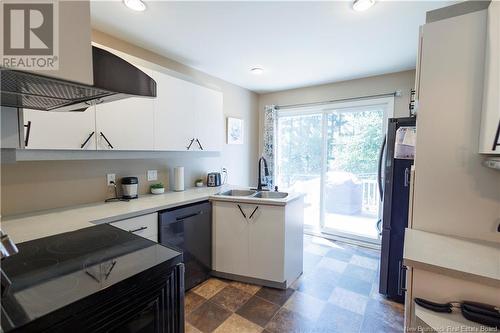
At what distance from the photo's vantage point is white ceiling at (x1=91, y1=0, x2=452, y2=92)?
1722 millimetres

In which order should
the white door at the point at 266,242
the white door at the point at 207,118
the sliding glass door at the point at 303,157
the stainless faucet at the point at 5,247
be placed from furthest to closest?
1. the sliding glass door at the point at 303,157
2. the white door at the point at 207,118
3. the white door at the point at 266,242
4. the stainless faucet at the point at 5,247

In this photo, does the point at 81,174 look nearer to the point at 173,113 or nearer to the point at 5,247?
the point at 173,113

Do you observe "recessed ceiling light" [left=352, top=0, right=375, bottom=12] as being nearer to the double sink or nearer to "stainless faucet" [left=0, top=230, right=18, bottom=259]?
the double sink

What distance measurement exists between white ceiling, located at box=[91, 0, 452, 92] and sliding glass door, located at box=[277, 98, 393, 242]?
Result: 2.30 feet

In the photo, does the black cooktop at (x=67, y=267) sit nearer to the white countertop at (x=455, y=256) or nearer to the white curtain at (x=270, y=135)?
the white countertop at (x=455, y=256)

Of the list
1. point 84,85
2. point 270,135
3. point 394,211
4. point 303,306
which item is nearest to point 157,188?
point 303,306

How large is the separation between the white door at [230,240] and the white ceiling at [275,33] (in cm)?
160

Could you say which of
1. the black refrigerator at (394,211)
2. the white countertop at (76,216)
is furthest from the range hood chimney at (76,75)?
the black refrigerator at (394,211)

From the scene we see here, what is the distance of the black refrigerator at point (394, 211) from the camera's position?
6.59ft

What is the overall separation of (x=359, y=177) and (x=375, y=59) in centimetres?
160

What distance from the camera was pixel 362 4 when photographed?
1639 mm

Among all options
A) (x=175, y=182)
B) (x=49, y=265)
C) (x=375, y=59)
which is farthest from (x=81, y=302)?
(x=375, y=59)

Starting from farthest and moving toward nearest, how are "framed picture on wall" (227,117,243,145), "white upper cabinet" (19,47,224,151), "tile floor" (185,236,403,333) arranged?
1. "framed picture on wall" (227,117,243,145)
2. "tile floor" (185,236,403,333)
3. "white upper cabinet" (19,47,224,151)

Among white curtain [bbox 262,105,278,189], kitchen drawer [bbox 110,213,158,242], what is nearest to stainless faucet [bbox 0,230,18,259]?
kitchen drawer [bbox 110,213,158,242]
